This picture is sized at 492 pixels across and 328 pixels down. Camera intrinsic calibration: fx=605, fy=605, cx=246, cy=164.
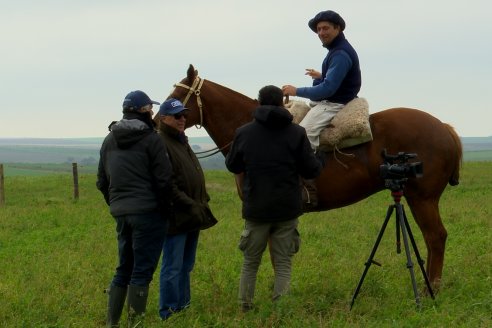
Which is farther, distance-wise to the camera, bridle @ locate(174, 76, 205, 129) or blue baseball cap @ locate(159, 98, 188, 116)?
bridle @ locate(174, 76, 205, 129)

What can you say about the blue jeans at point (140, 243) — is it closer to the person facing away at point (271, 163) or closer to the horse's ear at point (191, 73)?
the person facing away at point (271, 163)

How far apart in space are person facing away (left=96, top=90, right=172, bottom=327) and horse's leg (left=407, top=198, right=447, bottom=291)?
3.14 metres

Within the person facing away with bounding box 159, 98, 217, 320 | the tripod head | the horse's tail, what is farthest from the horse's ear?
the horse's tail

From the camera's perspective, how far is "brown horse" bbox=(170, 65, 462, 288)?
7.11m

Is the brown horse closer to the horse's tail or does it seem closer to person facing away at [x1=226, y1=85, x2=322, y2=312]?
the horse's tail

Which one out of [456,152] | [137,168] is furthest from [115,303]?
[456,152]

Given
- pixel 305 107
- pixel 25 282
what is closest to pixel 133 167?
pixel 305 107

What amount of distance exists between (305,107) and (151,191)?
2.42m

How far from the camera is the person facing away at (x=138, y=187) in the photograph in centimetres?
571

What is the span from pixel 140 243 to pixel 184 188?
745 mm

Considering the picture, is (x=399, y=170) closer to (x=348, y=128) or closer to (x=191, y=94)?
(x=348, y=128)

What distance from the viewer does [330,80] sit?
6.86 metres

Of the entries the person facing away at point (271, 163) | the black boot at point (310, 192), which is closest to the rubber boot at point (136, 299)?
the person facing away at point (271, 163)

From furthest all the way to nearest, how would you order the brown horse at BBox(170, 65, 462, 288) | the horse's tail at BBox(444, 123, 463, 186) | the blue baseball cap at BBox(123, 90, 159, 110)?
the horse's tail at BBox(444, 123, 463, 186) → the brown horse at BBox(170, 65, 462, 288) → the blue baseball cap at BBox(123, 90, 159, 110)
